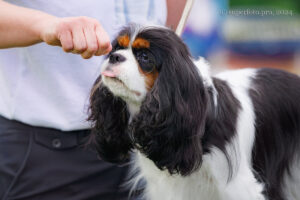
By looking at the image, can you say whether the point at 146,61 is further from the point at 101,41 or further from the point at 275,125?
the point at 275,125

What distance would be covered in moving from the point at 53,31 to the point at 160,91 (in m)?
0.59

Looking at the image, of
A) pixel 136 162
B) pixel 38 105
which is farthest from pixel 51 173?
pixel 136 162

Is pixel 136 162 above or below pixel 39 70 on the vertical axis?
below

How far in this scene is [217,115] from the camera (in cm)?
245

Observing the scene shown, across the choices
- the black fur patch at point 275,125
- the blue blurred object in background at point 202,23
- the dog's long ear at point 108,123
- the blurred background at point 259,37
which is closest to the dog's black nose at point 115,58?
the dog's long ear at point 108,123

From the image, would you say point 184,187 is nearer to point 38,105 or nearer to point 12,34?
point 38,105

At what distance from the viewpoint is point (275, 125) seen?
114 inches

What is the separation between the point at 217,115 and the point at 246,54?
4927mm

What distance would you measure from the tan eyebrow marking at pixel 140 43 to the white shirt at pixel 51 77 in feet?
0.80

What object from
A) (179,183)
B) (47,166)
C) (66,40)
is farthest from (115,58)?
(179,183)

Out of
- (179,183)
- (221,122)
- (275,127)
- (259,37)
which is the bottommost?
(259,37)

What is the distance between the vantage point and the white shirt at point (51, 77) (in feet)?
7.57

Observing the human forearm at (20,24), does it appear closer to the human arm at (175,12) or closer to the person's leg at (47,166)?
the person's leg at (47,166)

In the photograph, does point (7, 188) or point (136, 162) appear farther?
point (136, 162)
